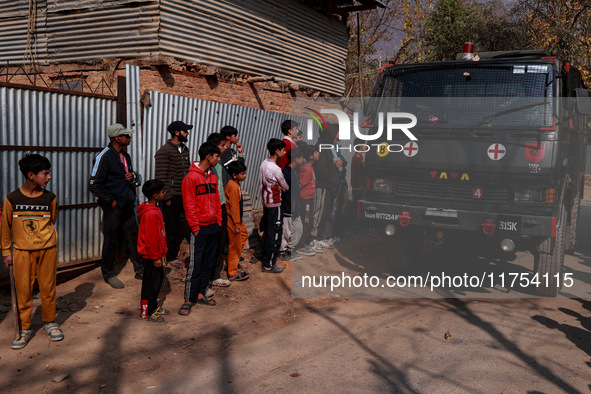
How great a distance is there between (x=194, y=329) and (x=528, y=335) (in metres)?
3.16

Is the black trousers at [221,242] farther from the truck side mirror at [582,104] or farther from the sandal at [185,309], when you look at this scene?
the truck side mirror at [582,104]

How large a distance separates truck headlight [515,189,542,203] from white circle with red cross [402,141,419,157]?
1262mm

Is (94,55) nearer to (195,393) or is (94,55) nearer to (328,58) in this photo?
(328,58)

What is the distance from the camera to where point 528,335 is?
190 inches

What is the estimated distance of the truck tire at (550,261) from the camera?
5887mm

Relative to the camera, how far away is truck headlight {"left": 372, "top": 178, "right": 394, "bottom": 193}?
657cm

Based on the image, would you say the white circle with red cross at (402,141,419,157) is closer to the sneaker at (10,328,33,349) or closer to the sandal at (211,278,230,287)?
the sandal at (211,278,230,287)

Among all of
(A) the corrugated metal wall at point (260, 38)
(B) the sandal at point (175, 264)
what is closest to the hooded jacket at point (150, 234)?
(B) the sandal at point (175, 264)

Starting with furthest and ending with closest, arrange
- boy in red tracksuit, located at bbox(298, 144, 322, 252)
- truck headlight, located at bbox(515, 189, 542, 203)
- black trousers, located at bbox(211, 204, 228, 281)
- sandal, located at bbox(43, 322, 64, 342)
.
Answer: boy in red tracksuit, located at bbox(298, 144, 322, 252) → black trousers, located at bbox(211, 204, 228, 281) → truck headlight, located at bbox(515, 189, 542, 203) → sandal, located at bbox(43, 322, 64, 342)

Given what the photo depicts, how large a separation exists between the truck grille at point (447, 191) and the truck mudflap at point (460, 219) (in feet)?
0.58

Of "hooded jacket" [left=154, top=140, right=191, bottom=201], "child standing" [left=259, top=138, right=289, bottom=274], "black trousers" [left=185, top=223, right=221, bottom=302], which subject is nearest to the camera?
"black trousers" [left=185, top=223, right=221, bottom=302]

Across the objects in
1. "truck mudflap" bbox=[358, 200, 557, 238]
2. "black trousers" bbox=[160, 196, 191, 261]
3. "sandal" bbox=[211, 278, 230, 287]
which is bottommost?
"sandal" bbox=[211, 278, 230, 287]

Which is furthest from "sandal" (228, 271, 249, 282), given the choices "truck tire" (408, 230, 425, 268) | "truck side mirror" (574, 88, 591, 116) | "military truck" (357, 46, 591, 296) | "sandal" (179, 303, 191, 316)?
"truck side mirror" (574, 88, 591, 116)

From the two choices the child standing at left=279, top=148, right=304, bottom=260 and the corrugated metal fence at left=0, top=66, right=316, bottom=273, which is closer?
the corrugated metal fence at left=0, top=66, right=316, bottom=273
